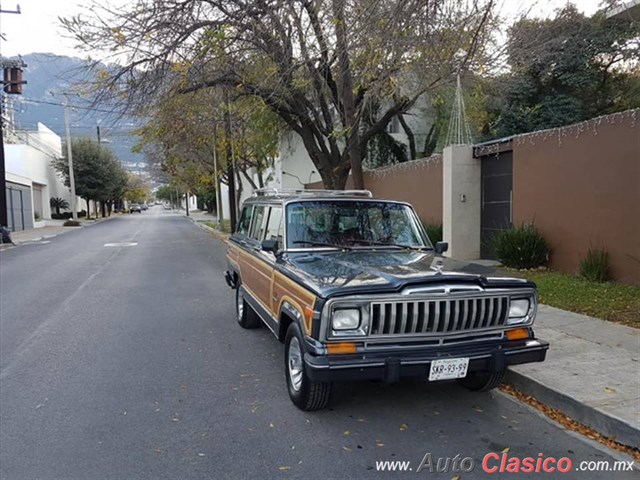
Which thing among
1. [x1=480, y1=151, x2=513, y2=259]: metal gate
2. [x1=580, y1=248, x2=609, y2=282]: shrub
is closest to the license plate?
[x1=580, y1=248, x2=609, y2=282]: shrub

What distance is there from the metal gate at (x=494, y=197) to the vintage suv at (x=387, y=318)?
753 centimetres

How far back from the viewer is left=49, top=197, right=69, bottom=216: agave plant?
161 feet

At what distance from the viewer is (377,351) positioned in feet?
12.1

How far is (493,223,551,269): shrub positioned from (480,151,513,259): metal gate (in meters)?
1.35

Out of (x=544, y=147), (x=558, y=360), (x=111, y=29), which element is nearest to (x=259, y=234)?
(x=558, y=360)

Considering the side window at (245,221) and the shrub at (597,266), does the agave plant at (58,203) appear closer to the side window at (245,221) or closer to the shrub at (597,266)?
the side window at (245,221)

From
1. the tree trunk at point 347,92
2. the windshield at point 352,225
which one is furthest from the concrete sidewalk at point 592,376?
the tree trunk at point 347,92

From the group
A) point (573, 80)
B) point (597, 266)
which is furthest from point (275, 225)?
point (573, 80)

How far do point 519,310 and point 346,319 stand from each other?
5.22 feet

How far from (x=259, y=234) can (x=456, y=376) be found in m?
3.35

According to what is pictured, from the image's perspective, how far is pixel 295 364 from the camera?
4414mm

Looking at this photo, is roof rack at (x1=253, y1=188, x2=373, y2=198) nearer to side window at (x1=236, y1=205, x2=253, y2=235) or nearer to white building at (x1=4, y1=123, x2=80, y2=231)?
side window at (x1=236, y1=205, x2=253, y2=235)

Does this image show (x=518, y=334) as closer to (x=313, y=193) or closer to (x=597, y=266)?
(x=313, y=193)

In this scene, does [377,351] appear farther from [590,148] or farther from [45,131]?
[45,131]
